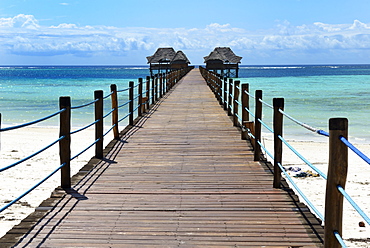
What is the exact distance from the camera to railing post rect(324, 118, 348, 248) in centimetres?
306

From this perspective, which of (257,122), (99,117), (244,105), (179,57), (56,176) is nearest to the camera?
(257,122)

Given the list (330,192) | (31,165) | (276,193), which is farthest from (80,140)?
(330,192)

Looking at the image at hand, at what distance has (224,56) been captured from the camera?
64.6 metres

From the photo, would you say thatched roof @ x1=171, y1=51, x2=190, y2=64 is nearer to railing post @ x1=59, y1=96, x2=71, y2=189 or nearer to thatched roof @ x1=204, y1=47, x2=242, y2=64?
thatched roof @ x1=204, y1=47, x2=242, y2=64

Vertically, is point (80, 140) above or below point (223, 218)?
below

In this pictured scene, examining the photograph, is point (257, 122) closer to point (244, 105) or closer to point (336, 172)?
point (244, 105)

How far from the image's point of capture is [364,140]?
17953 mm

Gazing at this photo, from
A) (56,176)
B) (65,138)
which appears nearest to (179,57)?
(56,176)

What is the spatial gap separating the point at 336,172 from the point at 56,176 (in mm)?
8757

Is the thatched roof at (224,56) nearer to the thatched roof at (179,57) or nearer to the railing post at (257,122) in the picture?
the thatched roof at (179,57)

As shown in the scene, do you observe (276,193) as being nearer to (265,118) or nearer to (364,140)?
(364,140)

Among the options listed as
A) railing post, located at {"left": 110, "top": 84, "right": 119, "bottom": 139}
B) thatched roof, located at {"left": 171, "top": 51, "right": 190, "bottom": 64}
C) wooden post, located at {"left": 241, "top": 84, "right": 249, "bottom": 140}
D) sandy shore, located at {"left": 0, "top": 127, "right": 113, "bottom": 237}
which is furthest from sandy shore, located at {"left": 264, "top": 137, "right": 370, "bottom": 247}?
thatched roof, located at {"left": 171, "top": 51, "right": 190, "bottom": 64}

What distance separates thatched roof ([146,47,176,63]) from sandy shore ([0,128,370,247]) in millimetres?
46687

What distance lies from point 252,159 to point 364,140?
40.0ft
